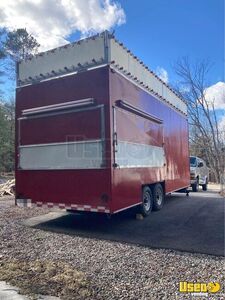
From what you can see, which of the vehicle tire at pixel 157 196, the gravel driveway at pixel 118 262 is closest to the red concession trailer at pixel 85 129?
the vehicle tire at pixel 157 196

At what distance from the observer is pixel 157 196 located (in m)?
8.59

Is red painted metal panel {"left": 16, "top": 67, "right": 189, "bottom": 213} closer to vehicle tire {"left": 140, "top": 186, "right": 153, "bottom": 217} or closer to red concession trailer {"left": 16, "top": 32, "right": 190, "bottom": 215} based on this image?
red concession trailer {"left": 16, "top": 32, "right": 190, "bottom": 215}

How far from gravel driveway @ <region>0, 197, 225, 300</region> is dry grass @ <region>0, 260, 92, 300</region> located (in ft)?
0.46

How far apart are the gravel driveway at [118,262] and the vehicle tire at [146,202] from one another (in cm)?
220

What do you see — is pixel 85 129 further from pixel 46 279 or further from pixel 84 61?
pixel 46 279

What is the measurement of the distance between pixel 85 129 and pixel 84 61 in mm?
1426

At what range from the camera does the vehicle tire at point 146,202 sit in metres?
7.55

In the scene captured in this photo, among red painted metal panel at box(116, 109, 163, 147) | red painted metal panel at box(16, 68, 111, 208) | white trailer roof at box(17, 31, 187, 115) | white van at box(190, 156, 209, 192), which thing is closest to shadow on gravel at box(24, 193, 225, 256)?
red painted metal panel at box(16, 68, 111, 208)

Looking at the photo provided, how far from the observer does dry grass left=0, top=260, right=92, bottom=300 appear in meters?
3.50

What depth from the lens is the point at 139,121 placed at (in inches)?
285

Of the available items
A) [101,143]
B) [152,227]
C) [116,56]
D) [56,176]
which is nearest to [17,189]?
[56,176]

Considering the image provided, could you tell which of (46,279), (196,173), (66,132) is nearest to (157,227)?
(66,132)

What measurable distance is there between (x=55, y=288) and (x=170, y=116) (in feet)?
23.7

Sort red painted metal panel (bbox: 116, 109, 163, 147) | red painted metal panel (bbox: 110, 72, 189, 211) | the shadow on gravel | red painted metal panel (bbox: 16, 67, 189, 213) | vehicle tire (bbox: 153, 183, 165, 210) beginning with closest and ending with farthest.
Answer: the shadow on gravel → red painted metal panel (bbox: 16, 67, 189, 213) → red painted metal panel (bbox: 110, 72, 189, 211) → red painted metal panel (bbox: 116, 109, 163, 147) → vehicle tire (bbox: 153, 183, 165, 210)
